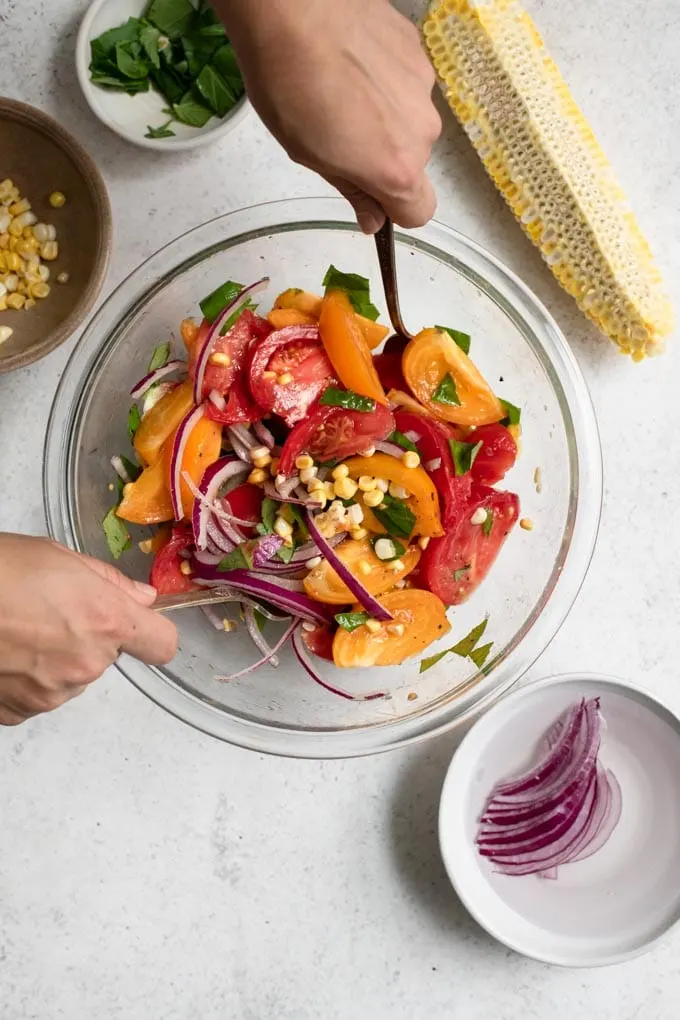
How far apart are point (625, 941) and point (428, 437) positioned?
1.04 metres

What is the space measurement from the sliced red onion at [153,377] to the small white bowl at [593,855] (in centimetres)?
82

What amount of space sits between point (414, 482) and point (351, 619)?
23 cm

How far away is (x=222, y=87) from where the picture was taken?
1753mm

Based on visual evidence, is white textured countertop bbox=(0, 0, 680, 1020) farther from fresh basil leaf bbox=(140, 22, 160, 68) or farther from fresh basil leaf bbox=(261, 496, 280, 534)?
fresh basil leaf bbox=(261, 496, 280, 534)

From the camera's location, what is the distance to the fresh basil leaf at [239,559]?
1543 mm

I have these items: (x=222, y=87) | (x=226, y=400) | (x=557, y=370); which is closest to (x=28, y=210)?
(x=222, y=87)

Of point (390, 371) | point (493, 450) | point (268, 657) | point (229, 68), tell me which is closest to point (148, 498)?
point (268, 657)

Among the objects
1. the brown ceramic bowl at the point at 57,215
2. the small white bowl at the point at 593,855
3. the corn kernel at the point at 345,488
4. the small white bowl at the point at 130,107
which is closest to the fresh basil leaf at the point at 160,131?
the small white bowl at the point at 130,107

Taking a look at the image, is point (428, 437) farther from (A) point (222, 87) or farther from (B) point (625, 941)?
(B) point (625, 941)

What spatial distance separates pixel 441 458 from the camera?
1.54 meters

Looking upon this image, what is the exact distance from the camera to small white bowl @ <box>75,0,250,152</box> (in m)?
1.75

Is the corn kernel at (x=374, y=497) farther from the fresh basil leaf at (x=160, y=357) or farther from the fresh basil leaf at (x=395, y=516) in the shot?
the fresh basil leaf at (x=160, y=357)

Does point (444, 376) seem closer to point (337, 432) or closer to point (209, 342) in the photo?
point (337, 432)

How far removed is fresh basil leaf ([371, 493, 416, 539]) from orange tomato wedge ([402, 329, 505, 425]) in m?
0.16
